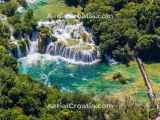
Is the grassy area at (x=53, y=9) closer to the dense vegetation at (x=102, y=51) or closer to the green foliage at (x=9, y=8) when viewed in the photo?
the dense vegetation at (x=102, y=51)

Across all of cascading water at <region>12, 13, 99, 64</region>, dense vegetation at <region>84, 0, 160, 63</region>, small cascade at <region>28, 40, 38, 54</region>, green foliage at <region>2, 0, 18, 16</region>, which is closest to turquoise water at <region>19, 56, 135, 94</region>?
cascading water at <region>12, 13, 99, 64</region>

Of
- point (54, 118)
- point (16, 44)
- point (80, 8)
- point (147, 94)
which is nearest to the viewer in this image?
point (54, 118)

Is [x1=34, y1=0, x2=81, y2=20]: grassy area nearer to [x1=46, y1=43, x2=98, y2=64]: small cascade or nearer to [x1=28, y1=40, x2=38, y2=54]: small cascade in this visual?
[x1=28, y1=40, x2=38, y2=54]: small cascade

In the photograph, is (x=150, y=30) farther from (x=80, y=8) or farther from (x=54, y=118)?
(x=54, y=118)

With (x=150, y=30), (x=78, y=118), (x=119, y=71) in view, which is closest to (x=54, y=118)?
(x=78, y=118)

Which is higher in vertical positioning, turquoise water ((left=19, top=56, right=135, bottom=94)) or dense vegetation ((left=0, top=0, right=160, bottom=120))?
dense vegetation ((left=0, top=0, right=160, bottom=120))

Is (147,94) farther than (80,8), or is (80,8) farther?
(80,8)
